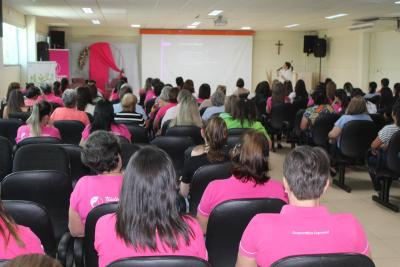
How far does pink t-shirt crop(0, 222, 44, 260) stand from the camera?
1.85 meters

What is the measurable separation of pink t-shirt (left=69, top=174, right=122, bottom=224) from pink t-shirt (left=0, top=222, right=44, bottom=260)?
2.52 feet

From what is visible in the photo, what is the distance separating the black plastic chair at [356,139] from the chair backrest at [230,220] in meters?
3.85

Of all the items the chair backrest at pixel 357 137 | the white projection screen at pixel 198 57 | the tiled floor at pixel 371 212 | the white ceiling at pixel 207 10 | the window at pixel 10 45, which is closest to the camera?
the tiled floor at pixel 371 212

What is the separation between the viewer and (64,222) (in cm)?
331

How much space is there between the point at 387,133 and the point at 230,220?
3452 mm

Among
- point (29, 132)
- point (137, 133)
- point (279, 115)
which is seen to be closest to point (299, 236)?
point (29, 132)

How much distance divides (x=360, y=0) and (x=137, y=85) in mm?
9917

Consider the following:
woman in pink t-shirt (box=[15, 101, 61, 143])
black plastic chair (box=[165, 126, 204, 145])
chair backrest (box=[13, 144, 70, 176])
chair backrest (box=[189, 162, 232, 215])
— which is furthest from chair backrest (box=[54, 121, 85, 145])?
chair backrest (box=[189, 162, 232, 215])

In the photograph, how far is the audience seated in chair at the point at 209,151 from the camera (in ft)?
12.0

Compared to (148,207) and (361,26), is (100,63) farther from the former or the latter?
(148,207)

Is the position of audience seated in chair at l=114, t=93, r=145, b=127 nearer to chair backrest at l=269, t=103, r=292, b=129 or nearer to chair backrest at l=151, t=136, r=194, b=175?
chair backrest at l=151, t=136, r=194, b=175

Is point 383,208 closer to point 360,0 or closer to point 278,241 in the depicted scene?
point 278,241

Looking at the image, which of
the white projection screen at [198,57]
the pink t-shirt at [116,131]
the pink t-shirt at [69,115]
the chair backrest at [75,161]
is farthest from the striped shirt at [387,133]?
the white projection screen at [198,57]

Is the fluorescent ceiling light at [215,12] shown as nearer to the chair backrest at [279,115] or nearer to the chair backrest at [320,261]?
the chair backrest at [279,115]
